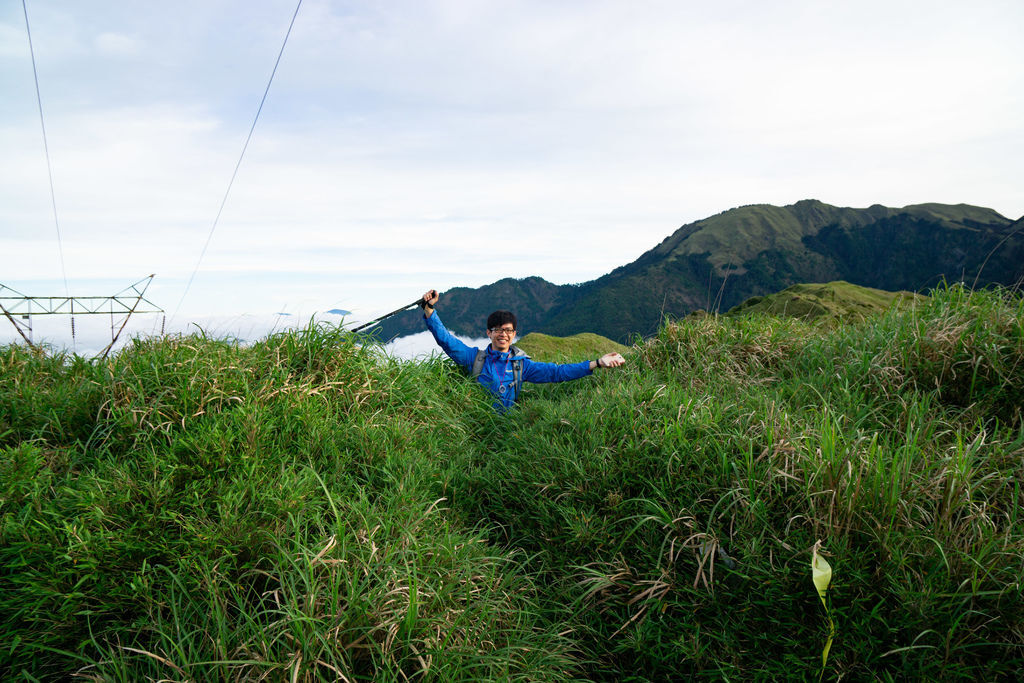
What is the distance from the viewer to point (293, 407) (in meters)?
3.83

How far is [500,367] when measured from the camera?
6133 mm

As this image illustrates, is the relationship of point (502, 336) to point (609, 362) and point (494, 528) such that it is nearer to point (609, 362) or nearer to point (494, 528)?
A: point (609, 362)

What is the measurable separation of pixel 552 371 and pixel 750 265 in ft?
331

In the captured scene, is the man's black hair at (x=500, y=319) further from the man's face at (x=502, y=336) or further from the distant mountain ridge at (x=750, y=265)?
the distant mountain ridge at (x=750, y=265)

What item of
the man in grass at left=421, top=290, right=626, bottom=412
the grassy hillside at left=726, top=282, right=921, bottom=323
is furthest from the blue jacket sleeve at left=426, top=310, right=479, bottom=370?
the grassy hillside at left=726, top=282, right=921, bottom=323

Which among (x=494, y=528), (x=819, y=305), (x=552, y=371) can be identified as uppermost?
(x=819, y=305)

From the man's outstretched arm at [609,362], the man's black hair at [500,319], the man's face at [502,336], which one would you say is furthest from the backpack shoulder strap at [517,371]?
the man's outstretched arm at [609,362]

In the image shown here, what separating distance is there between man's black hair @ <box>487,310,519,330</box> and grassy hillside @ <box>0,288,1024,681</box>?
1846 mm

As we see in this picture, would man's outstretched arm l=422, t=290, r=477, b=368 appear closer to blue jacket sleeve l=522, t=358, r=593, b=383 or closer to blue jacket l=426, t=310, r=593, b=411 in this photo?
blue jacket l=426, t=310, r=593, b=411

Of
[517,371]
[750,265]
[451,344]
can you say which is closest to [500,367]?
[517,371]

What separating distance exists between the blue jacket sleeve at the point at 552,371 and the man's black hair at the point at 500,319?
512 millimetres

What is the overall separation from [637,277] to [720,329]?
3608 inches

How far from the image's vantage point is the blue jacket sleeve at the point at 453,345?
20.5ft

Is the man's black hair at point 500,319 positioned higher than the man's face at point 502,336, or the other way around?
the man's black hair at point 500,319
